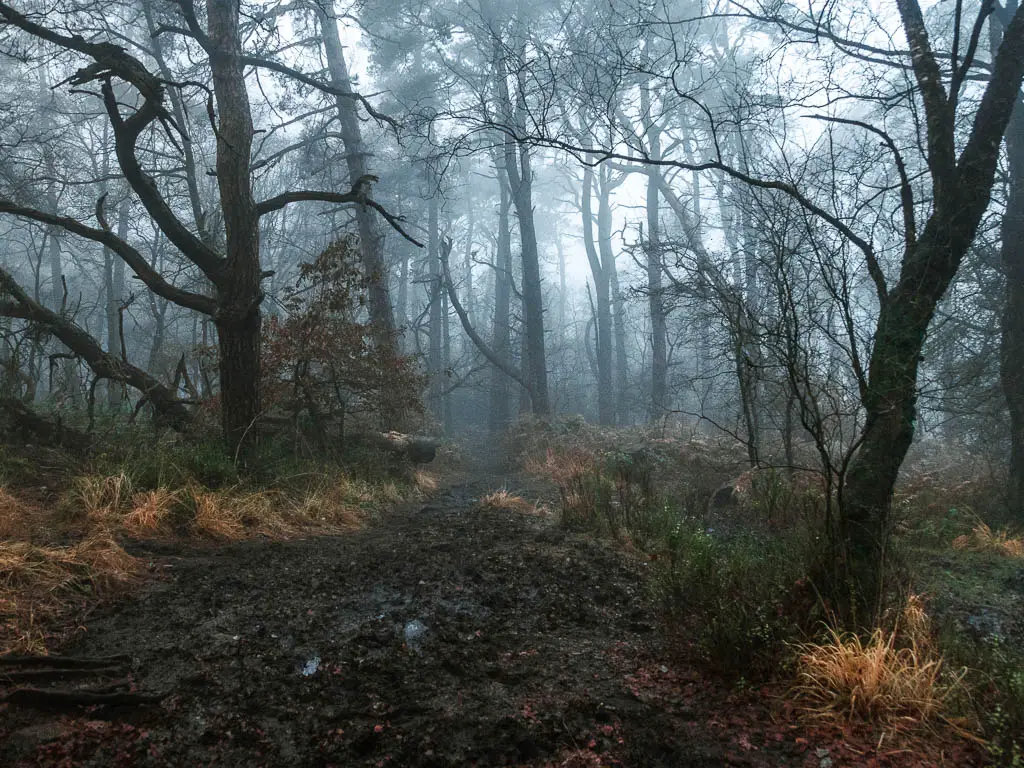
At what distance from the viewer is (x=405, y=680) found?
2.99 metres

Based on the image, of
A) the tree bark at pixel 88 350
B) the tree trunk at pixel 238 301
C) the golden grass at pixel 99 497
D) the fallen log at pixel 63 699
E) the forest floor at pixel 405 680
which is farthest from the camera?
the tree trunk at pixel 238 301

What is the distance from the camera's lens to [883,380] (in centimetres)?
321

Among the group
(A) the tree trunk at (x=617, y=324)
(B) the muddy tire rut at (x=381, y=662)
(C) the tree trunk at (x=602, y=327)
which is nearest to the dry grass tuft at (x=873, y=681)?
(B) the muddy tire rut at (x=381, y=662)

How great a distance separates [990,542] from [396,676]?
5727 mm

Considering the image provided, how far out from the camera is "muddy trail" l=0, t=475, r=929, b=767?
2.39 meters

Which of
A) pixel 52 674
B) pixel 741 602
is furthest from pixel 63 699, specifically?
pixel 741 602

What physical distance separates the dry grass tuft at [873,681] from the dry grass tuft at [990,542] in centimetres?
370

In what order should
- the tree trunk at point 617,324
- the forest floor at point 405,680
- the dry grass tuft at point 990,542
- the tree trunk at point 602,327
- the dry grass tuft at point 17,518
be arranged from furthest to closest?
the tree trunk at point 617,324
the tree trunk at point 602,327
the dry grass tuft at point 990,542
the dry grass tuft at point 17,518
the forest floor at point 405,680

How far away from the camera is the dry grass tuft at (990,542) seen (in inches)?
222

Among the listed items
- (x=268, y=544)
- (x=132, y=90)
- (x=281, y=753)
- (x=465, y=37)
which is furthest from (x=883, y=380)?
(x=132, y=90)

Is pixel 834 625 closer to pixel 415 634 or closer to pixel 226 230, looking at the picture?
pixel 415 634

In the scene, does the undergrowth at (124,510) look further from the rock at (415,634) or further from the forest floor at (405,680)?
the rock at (415,634)

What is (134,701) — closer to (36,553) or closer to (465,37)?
(36,553)

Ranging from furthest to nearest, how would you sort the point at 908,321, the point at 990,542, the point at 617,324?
the point at 617,324, the point at 990,542, the point at 908,321
